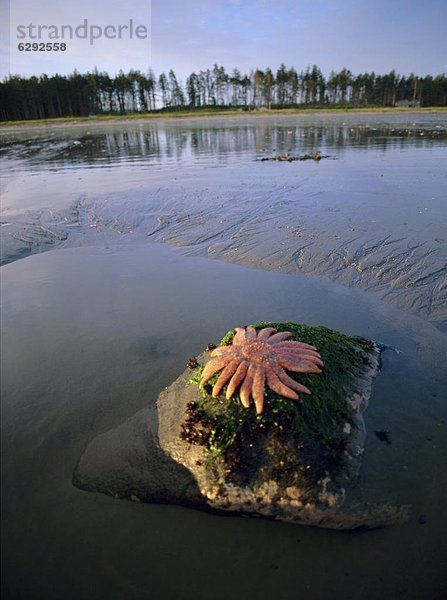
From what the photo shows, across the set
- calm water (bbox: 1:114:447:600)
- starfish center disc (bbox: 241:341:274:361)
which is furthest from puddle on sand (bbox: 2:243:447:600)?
starfish center disc (bbox: 241:341:274:361)

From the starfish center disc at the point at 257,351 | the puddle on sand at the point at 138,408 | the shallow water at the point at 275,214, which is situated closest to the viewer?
the puddle on sand at the point at 138,408

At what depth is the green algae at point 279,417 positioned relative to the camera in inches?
134

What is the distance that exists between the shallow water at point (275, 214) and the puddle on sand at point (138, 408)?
1.03 m

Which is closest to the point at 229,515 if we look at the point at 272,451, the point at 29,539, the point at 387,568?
the point at 272,451

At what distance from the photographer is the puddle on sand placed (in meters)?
2.66

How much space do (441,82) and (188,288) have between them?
12120cm

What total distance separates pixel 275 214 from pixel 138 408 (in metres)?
7.31

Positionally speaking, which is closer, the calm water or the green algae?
the calm water

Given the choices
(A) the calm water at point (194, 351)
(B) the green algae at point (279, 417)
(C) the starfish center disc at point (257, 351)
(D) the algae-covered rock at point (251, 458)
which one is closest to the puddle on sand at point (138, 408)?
(A) the calm water at point (194, 351)

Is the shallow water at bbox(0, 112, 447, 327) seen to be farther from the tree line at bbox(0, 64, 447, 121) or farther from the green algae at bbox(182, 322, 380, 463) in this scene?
the tree line at bbox(0, 64, 447, 121)

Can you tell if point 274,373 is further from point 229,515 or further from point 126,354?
point 126,354

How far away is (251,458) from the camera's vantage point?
3.33 metres

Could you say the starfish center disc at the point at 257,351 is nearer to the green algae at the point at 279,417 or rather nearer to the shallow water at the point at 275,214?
the green algae at the point at 279,417

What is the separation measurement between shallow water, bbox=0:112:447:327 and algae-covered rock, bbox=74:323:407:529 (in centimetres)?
295
